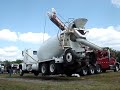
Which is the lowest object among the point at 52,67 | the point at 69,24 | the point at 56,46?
the point at 52,67

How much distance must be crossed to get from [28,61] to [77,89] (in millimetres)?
18809

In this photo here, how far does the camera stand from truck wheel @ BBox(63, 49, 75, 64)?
25.1m

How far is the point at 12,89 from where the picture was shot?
1675 centimetres

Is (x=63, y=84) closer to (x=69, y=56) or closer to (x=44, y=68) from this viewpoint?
(x=69, y=56)

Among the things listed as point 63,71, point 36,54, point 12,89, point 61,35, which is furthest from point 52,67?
point 12,89

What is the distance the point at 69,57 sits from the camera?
1001 inches

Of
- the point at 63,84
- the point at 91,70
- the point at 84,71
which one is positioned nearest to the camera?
the point at 63,84

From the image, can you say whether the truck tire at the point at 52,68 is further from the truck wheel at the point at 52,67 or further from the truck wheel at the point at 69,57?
the truck wheel at the point at 69,57

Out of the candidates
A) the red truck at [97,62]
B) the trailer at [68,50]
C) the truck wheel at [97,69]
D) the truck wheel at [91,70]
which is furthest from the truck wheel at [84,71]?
the trailer at [68,50]

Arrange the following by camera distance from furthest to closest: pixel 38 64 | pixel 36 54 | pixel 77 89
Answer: pixel 36 54, pixel 38 64, pixel 77 89

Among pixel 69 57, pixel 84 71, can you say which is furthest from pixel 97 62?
pixel 69 57

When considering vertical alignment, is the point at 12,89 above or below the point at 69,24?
below

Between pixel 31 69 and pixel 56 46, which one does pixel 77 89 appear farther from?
pixel 31 69

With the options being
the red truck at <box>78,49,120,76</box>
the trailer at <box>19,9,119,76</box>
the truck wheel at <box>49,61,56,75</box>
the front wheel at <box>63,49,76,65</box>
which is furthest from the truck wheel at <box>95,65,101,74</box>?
the front wheel at <box>63,49,76,65</box>
